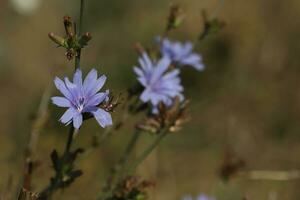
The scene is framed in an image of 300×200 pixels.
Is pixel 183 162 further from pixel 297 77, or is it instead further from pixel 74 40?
pixel 74 40

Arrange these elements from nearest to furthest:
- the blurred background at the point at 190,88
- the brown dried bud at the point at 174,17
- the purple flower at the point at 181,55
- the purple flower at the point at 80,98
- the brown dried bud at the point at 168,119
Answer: the purple flower at the point at 80,98, the brown dried bud at the point at 168,119, the brown dried bud at the point at 174,17, the purple flower at the point at 181,55, the blurred background at the point at 190,88

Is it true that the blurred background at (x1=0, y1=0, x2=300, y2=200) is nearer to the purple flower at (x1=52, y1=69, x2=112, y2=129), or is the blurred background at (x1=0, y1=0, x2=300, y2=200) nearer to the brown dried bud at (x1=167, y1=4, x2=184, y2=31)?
the brown dried bud at (x1=167, y1=4, x2=184, y2=31)

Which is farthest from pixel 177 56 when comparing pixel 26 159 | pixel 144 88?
pixel 26 159

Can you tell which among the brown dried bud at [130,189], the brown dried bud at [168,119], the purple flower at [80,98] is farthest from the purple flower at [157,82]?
the purple flower at [80,98]

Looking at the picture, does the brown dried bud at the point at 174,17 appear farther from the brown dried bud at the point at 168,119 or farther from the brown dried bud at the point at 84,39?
the brown dried bud at the point at 84,39

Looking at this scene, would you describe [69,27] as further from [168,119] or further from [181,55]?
[181,55]

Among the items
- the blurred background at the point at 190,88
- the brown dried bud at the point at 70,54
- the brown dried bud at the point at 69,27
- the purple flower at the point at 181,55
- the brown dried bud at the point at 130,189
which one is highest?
the blurred background at the point at 190,88

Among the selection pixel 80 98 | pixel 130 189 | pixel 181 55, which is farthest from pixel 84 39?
pixel 181 55
